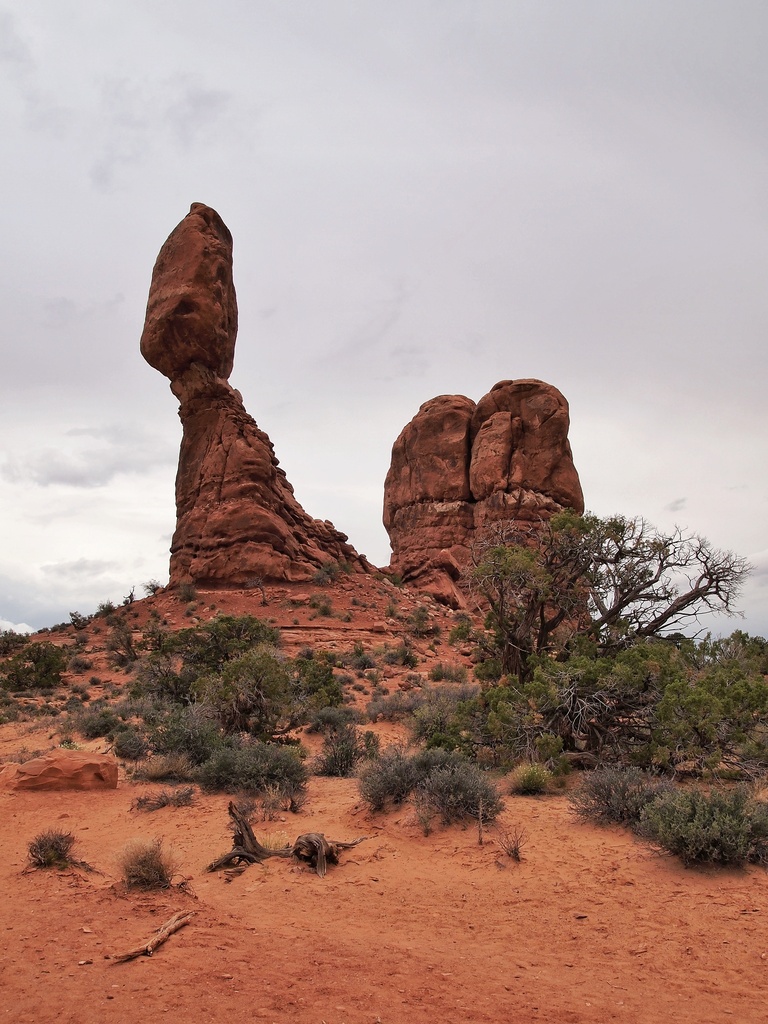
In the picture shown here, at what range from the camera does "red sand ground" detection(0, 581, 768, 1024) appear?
13.1 ft

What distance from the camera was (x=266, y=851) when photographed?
688 centimetres

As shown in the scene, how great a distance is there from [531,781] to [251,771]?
3.65 metres

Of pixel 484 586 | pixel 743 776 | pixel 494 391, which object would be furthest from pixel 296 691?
→ pixel 494 391

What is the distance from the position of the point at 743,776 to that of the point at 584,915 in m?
4.83

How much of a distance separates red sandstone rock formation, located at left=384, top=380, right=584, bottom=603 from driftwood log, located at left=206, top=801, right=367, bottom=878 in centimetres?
3033

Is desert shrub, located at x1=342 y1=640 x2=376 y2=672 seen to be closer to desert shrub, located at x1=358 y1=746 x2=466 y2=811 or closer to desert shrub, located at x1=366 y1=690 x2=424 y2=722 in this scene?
desert shrub, located at x1=366 y1=690 x2=424 y2=722

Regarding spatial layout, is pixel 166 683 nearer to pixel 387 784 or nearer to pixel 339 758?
pixel 339 758

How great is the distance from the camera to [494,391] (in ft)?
139

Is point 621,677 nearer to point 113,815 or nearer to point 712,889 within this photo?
point 712,889

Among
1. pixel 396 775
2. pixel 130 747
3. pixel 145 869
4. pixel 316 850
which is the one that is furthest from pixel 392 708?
pixel 145 869

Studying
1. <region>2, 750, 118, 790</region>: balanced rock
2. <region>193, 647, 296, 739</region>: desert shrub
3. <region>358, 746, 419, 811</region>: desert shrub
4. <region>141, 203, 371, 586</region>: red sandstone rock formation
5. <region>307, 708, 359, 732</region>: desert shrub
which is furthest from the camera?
<region>141, 203, 371, 586</region>: red sandstone rock formation

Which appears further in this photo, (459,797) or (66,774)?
(66,774)

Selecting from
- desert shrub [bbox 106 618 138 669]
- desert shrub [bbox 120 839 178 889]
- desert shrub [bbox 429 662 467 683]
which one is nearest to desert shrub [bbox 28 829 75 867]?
desert shrub [bbox 120 839 178 889]

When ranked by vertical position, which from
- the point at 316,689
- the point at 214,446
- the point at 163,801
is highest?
the point at 214,446
